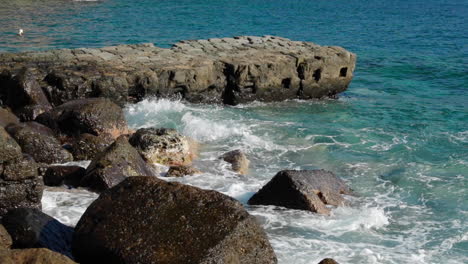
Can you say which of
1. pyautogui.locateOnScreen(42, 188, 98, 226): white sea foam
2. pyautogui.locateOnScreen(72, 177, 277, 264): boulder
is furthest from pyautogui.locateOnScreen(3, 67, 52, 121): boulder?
pyautogui.locateOnScreen(72, 177, 277, 264): boulder

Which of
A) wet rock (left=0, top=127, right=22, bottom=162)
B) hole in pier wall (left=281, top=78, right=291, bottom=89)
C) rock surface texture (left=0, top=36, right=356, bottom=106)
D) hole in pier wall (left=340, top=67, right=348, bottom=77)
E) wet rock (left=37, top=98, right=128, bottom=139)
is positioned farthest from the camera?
hole in pier wall (left=340, top=67, right=348, bottom=77)

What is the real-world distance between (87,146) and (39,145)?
981 mm

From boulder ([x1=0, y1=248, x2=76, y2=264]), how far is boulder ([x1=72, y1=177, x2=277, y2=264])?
2.81ft

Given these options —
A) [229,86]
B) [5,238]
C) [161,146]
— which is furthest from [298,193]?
[229,86]

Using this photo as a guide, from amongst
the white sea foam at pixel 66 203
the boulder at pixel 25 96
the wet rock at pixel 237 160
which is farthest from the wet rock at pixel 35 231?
the boulder at pixel 25 96

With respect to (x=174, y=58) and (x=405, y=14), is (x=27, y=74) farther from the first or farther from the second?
(x=405, y=14)

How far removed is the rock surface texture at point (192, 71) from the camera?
15.8m

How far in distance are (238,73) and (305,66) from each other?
2.43 metres

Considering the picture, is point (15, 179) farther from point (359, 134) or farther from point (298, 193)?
point (359, 134)

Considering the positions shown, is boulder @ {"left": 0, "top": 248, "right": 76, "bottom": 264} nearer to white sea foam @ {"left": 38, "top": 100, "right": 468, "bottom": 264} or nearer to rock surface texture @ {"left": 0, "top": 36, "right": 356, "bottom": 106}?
white sea foam @ {"left": 38, "top": 100, "right": 468, "bottom": 264}

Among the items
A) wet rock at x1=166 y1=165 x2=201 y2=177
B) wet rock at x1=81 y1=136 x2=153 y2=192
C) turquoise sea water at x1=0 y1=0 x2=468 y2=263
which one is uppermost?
wet rock at x1=81 y1=136 x2=153 y2=192

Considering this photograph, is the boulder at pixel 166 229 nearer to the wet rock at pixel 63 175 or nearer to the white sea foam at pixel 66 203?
the white sea foam at pixel 66 203

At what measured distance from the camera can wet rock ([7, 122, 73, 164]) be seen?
11.7 m

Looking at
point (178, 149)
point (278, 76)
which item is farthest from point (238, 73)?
point (178, 149)
